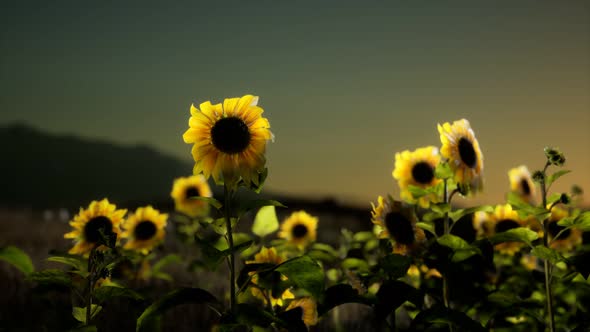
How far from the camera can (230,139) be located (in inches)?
87.0

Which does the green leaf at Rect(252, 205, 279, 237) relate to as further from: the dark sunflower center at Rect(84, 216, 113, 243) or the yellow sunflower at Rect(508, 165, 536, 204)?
the yellow sunflower at Rect(508, 165, 536, 204)

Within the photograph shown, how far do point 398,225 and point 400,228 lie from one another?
0.02 m

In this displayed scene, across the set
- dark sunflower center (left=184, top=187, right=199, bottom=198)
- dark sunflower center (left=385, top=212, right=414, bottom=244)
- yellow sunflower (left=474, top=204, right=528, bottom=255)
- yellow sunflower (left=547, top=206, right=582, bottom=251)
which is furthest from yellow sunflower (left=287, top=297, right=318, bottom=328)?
dark sunflower center (left=184, top=187, right=199, bottom=198)

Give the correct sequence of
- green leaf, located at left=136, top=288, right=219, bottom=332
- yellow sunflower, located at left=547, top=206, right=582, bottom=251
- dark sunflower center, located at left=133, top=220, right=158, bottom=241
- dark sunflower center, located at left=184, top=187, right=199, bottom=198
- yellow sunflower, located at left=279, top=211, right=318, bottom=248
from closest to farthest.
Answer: green leaf, located at left=136, top=288, right=219, bottom=332 < yellow sunflower, located at left=547, top=206, right=582, bottom=251 < dark sunflower center, located at left=133, top=220, right=158, bottom=241 < yellow sunflower, located at left=279, top=211, right=318, bottom=248 < dark sunflower center, located at left=184, top=187, right=199, bottom=198

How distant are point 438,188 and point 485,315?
0.69 m

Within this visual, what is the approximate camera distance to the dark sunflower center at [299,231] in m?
4.48

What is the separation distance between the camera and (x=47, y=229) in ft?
31.7

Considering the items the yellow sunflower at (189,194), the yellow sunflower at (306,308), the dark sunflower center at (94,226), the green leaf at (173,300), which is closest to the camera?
the green leaf at (173,300)

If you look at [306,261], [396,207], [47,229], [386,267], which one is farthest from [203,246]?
[47,229]

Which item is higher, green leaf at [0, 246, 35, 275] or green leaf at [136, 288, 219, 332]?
green leaf at [0, 246, 35, 275]

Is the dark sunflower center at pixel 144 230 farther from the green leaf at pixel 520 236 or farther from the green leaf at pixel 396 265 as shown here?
the green leaf at pixel 520 236

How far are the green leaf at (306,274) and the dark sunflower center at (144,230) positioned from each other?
2218mm

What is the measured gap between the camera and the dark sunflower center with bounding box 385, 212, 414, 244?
114 inches

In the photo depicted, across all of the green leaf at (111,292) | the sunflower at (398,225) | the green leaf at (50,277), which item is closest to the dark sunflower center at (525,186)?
the sunflower at (398,225)
